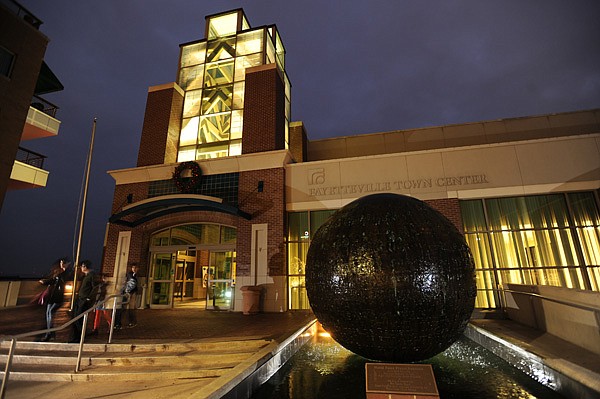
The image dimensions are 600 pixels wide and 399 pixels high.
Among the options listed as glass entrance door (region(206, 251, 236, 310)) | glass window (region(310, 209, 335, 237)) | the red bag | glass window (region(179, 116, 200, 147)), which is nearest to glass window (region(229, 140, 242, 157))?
glass window (region(179, 116, 200, 147))

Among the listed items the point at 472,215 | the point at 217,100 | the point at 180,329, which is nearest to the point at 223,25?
A: the point at 217,100

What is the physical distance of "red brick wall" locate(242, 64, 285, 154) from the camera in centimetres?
1352

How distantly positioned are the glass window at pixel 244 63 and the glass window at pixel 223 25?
8.91 ft

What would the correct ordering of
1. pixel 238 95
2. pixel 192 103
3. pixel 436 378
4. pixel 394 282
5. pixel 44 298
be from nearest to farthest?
pixel 394 282 → pixel 436 378 → pixel 44 298 → pixel 238 95 → pixel 192 103

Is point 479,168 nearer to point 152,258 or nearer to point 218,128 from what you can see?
point 218,128

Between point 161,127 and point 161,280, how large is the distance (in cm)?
773

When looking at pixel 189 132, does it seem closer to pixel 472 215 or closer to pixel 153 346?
pixel 153 346

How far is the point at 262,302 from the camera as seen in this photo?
37.6ft

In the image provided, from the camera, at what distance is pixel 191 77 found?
1677 centimetres

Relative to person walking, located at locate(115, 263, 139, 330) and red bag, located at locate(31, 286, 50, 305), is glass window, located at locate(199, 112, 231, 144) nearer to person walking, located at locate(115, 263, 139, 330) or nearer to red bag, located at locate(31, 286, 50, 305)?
person walking, located at locate(115, 263, 139, 330)

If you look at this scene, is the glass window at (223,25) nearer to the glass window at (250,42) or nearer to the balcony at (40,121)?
the glass window at (250,42)

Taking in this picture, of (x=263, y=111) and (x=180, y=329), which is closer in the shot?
(x=180, y=329)

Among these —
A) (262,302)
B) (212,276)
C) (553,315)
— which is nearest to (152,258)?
(212,276)

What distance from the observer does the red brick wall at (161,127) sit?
48.4ft
